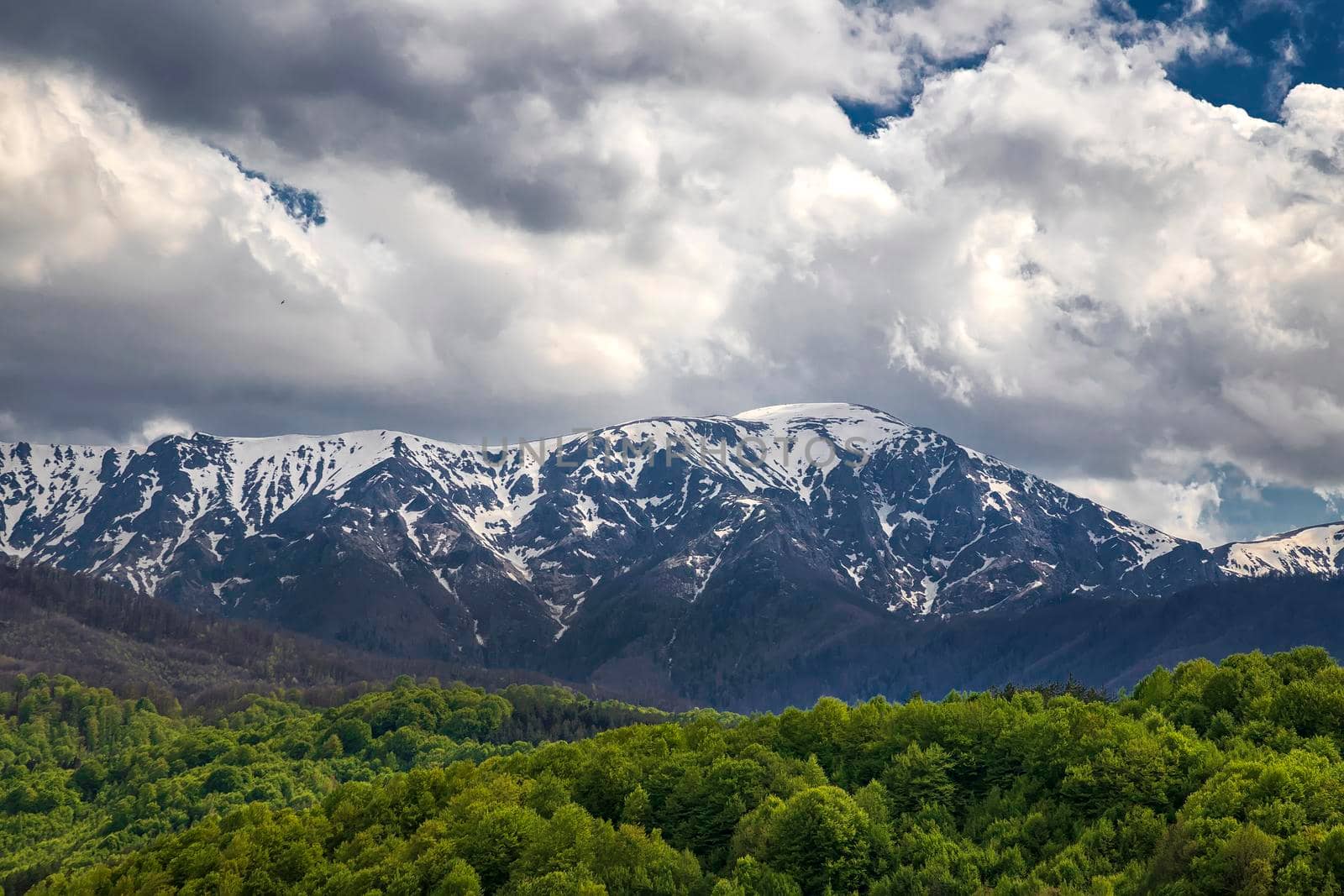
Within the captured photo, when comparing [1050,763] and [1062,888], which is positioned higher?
[1050,763]

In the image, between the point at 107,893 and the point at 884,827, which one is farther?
the point at 107,893

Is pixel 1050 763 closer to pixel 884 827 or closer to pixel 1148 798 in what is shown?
pixel 1148 798

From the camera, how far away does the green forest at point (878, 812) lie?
385ft

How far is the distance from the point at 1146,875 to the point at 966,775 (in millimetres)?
42024

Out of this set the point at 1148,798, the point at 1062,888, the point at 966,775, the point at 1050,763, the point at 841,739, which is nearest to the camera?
the point at 1062,888

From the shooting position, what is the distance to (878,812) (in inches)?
5433

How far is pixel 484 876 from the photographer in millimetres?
135500

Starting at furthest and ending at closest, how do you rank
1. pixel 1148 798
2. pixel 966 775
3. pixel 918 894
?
pixel 966 775 < pixel 1148 798 < pixel 918 894

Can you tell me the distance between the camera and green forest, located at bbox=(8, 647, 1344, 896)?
11725cm

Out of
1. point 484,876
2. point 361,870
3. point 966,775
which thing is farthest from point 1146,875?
point 361,870

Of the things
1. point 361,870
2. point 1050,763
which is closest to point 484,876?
point 361,870

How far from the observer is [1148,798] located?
129375 millimetres

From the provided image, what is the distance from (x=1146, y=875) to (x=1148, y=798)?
1833 cm

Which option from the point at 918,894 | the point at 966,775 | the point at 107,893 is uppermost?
the point at 966,775
